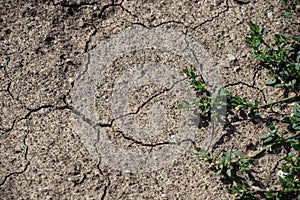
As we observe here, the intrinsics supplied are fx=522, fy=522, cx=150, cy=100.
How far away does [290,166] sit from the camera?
9.35ft

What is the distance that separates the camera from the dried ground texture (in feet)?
9.69

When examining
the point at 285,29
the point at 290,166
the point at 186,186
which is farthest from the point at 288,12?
the point at 186,186

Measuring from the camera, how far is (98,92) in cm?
308

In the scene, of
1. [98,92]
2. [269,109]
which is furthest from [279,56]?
[98,92]

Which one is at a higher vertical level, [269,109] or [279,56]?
[279,56]

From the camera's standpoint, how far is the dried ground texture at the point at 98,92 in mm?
2953

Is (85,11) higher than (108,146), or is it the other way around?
(85,11)

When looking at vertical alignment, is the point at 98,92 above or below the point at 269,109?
above

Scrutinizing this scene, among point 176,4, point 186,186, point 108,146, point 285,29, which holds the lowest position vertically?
point 186,186

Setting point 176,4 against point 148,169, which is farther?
point 176,4

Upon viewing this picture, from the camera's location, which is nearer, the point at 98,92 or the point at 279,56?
the point at 279,56

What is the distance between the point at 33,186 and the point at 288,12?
5.91ft

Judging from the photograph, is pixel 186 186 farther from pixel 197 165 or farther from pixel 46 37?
pixel 46 37

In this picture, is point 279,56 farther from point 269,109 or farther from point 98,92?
point 98,92
